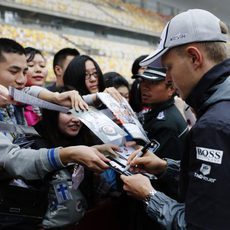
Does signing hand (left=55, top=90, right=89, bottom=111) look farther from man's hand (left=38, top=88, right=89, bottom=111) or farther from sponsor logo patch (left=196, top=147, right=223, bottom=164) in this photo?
sponsor logo patch (left=196, top=147, right=223, bottom=164)

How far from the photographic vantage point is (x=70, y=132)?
168 centimetres

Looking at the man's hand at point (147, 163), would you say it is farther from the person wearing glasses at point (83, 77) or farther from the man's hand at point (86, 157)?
the person wearing glasses at point (83, 77)

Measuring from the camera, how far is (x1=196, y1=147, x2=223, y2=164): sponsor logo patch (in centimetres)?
88

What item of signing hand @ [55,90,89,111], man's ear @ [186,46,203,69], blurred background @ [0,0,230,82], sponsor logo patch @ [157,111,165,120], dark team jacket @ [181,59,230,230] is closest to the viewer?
dark team jacket @ [181,59,230,230]

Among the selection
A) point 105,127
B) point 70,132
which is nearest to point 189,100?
point 105,127

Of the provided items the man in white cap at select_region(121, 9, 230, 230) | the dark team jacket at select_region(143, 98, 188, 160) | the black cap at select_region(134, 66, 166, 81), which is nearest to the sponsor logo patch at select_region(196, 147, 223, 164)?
the man in white cap at select_region(121, 9, 230, 230)

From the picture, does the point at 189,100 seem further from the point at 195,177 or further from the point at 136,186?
the point at 136,186

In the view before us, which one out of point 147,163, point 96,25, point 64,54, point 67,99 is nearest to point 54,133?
point 67,99

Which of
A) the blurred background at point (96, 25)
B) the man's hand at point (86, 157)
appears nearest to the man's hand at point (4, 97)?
the man's hand at point (86, 157)

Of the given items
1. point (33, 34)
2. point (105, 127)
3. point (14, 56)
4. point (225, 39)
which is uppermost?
point (225, 39)

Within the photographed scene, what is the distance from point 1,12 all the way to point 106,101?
12.2 m

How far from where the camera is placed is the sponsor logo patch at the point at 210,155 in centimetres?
88

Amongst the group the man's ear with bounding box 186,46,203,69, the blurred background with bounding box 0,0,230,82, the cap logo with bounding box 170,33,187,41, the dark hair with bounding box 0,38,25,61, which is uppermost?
the cap logo with bounding box 170,33,187,41

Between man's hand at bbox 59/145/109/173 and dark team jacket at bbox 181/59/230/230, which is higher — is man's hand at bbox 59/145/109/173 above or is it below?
below
